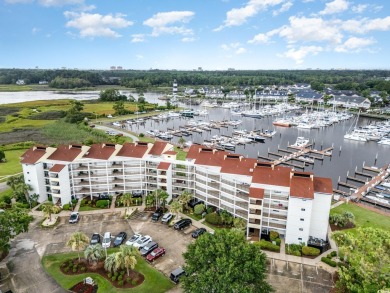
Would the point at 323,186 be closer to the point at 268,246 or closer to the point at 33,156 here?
the point at 268,246

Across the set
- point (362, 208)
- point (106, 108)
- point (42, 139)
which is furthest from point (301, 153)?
point (106, 108)

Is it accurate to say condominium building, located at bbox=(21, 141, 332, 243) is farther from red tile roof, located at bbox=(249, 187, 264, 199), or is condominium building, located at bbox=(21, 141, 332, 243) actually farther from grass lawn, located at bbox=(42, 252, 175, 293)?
grass lawn, located at bbox=(42, 252, 175, 293)

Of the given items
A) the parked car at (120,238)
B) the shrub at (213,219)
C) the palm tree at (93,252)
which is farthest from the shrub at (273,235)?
the palm tree at (93,252)

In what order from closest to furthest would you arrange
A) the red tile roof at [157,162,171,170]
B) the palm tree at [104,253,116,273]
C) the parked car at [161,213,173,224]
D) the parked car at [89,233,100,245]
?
the palm tree at [104,253,116,273] < the parked car at [89,233,100,245] < the parked car at [161,213,173,224] < the red tile roof at [157,162,171,170]

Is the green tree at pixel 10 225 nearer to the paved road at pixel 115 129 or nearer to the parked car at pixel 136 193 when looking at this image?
the parked car at pixel 136 193

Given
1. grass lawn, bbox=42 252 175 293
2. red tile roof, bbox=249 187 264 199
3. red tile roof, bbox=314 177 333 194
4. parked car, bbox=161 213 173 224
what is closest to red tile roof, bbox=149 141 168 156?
parked car, bbox=161 213 173 224

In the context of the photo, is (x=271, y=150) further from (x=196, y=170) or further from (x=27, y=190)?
(x=27, y=190)

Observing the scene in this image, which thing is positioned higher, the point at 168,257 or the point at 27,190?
the point at 27,190

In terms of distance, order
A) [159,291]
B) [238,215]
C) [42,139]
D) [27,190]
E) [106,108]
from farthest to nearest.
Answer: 1. [106,108]
2. [42,139]
3. [27,190]
4. [238,215]
5. [159,291]
